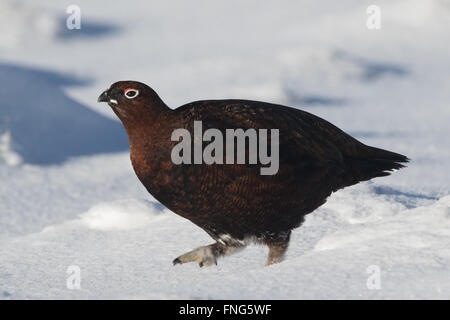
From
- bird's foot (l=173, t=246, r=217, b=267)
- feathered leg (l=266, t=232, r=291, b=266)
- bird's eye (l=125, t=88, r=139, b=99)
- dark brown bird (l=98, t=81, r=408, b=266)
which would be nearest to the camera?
dark brown bird (l=98, t=81, r=408, b=266)

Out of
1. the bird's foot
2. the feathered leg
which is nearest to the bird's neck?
the bird's foot

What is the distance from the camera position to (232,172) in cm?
342

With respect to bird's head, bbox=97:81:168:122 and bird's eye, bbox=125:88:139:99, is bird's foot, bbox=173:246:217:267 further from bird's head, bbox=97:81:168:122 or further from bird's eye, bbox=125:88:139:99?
bird's eye, bbox=125:88:139:99

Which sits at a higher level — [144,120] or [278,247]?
[144,120]

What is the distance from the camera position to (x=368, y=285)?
3021mm

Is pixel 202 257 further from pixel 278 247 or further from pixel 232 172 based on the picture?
pixel 232 172

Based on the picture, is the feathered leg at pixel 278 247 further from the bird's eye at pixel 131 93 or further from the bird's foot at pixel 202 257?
the bird's eye at pixel 131 93

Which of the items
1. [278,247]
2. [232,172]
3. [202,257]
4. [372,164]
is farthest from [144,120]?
[372,164]

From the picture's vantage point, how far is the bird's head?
3.51 meters

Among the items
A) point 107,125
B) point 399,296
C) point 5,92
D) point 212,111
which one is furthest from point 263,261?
point 5,92

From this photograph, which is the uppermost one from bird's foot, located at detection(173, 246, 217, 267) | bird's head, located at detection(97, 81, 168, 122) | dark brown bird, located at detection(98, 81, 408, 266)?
bird's head, located at detection(97, 81, 168, 122)

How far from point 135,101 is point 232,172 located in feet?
2.01

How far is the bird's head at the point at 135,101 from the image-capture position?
351cm

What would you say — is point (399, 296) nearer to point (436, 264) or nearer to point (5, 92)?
point (436, 264)
